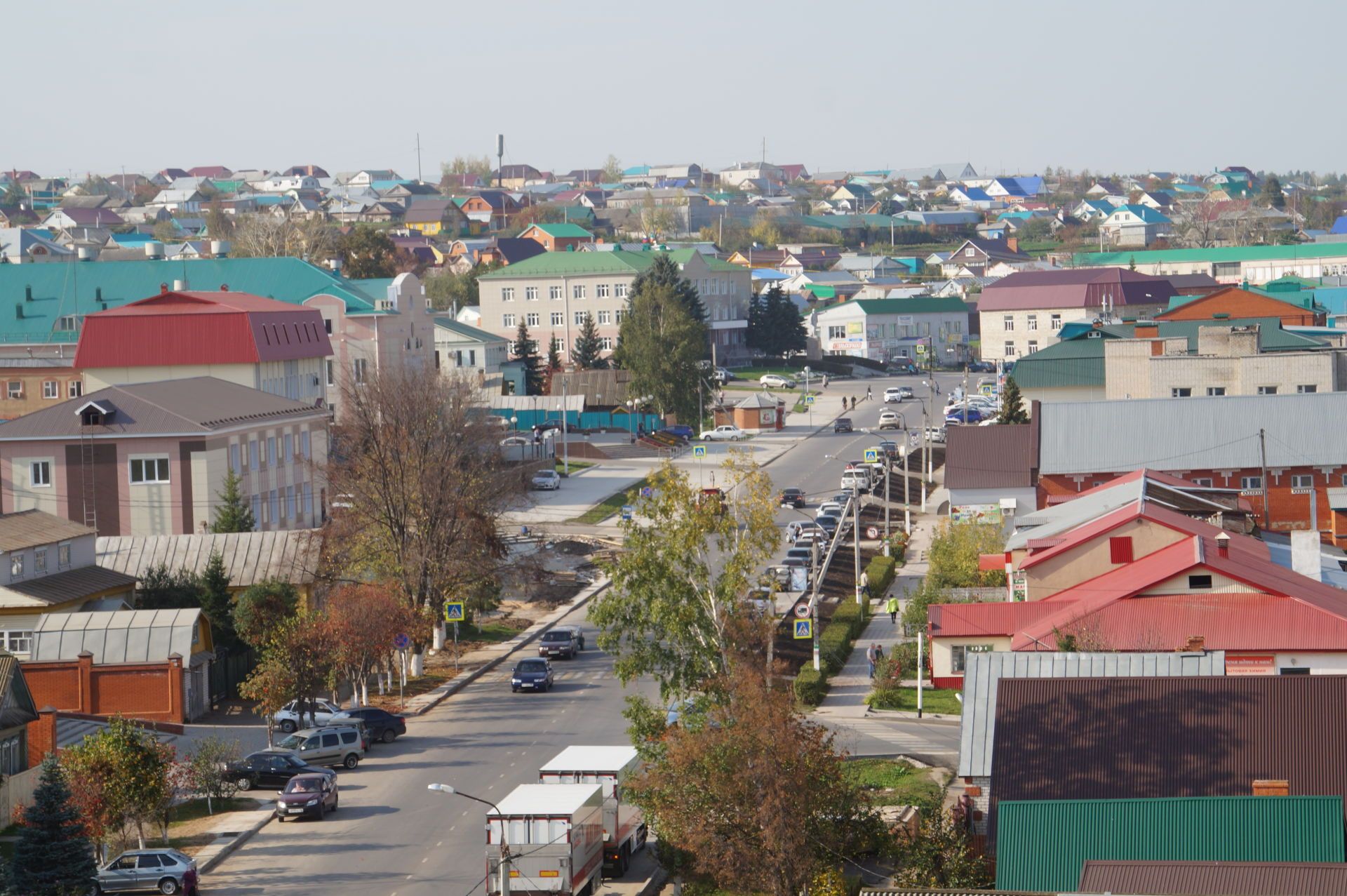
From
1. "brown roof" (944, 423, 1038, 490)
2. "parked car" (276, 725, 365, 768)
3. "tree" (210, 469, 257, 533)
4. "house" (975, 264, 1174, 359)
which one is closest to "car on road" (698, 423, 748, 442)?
"brown roof" (944, 423, 1038, 490)

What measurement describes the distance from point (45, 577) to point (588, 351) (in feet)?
253

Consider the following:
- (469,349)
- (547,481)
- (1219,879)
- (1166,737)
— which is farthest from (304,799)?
(469,349)

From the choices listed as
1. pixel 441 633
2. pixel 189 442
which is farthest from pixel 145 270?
pixel 441 633

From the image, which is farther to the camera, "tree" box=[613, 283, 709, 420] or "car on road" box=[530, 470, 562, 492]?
"tree" box=[613, 283, 709, 420]

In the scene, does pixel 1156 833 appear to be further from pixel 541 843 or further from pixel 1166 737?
pixel 541 843

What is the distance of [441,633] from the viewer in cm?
5400

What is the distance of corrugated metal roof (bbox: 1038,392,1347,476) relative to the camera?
61.5m

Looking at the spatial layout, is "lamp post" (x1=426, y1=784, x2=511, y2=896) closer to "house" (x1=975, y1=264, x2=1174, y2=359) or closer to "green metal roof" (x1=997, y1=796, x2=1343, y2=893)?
"green metal roof" (x1=997, y1=796, x2=1343, y2=893)

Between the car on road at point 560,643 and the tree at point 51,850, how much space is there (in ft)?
82.5

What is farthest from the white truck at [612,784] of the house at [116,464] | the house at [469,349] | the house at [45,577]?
the house at [469,349]

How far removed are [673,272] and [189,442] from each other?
237 feet

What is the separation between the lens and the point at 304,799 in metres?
34.2

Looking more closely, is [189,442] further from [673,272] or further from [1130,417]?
[673,272]

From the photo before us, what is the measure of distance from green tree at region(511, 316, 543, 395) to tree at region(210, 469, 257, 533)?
5517 centimetres
